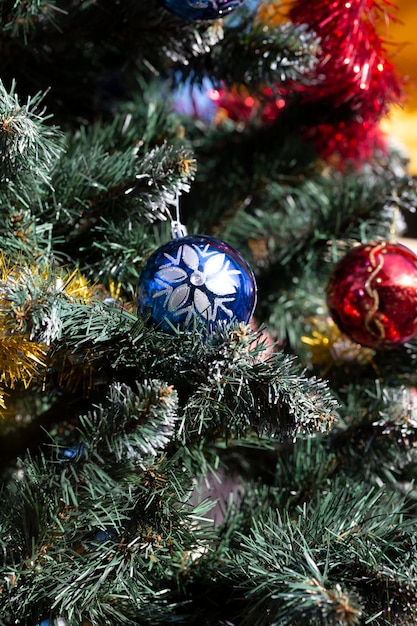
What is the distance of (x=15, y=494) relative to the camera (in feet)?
1.29

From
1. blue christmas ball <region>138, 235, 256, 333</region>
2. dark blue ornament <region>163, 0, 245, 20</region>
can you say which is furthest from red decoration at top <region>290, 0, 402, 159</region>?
blue christmas ball <region>138, 235, 256, 333</region>

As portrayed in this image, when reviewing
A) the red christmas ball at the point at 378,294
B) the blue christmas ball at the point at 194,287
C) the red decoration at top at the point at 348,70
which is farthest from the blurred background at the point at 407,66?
the blue christmas ball at the point at 194,287

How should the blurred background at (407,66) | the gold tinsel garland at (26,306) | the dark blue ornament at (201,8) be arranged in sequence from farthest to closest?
the blurred background at (407,66) → the dark blue ornament at (201,8) → the gold tinsel garland at (26,306)

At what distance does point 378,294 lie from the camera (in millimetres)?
515

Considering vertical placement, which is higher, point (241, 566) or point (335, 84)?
point (335, 84)

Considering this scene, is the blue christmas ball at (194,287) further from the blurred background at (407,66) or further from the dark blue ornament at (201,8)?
the blurred background at (407,66)

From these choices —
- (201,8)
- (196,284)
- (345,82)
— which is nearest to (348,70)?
(345,82)

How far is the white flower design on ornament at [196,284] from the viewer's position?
16.0 inches

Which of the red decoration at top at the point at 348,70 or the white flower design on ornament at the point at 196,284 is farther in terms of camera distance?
the red decoration at top at the point at 348,70

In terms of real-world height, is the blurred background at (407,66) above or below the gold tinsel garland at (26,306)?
above

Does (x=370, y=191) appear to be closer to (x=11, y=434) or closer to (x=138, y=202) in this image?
(x=138, y=202)

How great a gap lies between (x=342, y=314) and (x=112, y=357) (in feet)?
0.74

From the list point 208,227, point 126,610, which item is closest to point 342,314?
point 208,227

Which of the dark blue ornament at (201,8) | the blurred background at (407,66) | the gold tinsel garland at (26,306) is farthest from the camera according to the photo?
the blurred background at (407,66)
